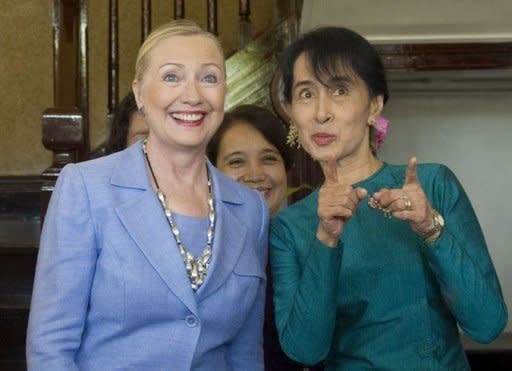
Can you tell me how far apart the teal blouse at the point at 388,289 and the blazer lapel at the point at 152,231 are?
0.25 m

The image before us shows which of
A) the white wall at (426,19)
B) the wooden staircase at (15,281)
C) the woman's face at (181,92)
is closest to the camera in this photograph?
the woman's face at (181,92)

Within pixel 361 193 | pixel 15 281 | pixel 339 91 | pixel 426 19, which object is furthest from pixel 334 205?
pixel 15 281

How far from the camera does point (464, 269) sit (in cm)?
153

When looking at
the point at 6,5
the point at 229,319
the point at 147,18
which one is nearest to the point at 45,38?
the point at 6,5

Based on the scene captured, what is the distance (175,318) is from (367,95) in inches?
23.7

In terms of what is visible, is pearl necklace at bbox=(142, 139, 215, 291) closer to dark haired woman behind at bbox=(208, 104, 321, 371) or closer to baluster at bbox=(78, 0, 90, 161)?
dark haired woman behind at bbox=(208, 104, 321, 371)

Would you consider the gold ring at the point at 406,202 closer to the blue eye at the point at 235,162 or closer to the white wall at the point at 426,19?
the blue eye at the point at 235,162

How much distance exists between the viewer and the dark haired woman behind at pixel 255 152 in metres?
2.23

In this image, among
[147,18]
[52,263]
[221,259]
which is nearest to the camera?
[52,263]

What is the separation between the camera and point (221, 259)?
1.57 meters

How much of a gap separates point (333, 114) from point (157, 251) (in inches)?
17.8

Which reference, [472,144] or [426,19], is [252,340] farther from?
[472,144]

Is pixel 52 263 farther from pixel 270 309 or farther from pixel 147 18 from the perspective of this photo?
pixel 147 18

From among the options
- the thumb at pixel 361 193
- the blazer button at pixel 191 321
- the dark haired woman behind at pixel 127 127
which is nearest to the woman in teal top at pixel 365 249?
the thumb at pixel 361 193
